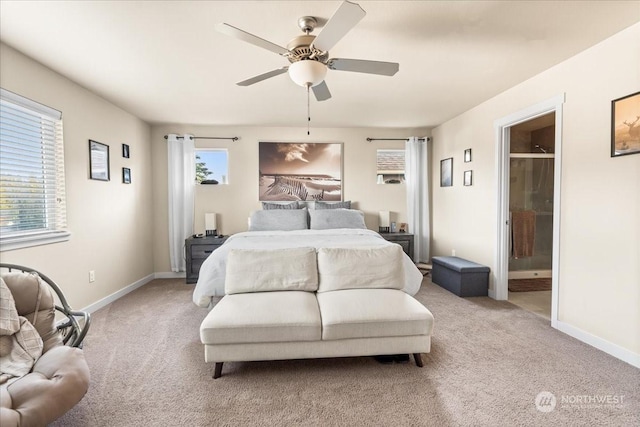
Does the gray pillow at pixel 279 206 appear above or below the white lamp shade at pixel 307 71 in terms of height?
below

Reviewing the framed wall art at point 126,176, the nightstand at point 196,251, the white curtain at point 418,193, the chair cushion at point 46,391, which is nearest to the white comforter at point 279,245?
the nightstand at point 196,251

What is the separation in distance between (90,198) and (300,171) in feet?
9.24

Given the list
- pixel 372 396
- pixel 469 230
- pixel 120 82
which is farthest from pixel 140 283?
pixel 469 230

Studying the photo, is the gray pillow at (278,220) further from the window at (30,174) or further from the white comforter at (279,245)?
the window at (30,174)

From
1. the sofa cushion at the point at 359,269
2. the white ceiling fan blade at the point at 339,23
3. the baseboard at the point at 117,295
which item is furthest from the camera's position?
the baseboard at the point at 117,295

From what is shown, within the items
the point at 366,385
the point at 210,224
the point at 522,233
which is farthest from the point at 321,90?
the point at 522,233

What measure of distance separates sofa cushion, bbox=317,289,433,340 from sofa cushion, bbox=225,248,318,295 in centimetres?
36

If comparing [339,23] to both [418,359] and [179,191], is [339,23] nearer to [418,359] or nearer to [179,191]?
[418,359]

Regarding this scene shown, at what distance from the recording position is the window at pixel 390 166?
5.18 m

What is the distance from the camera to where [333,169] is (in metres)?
5.04

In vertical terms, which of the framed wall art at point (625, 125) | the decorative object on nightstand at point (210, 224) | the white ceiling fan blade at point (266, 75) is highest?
the white ceiling fan blade at point (266, 75)

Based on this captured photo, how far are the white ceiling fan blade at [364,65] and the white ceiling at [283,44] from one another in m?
0.26

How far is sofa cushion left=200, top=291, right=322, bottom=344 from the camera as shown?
6.42 feet

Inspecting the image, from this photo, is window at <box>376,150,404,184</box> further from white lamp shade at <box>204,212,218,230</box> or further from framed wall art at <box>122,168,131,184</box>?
framed wall art at <box>122,168,131,184</box>
